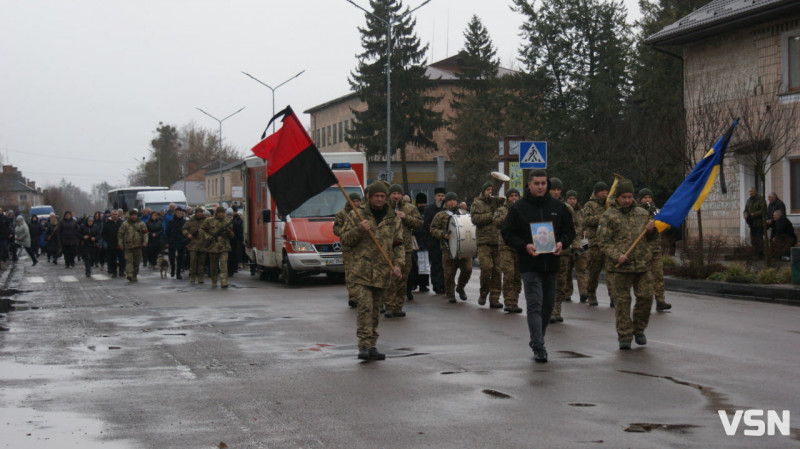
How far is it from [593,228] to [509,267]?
2439 mm

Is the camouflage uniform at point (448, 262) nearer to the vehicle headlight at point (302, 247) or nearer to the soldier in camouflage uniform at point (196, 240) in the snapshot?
the vehicle headlight at point (302, 247)

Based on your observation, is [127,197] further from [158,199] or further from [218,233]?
[218,233]

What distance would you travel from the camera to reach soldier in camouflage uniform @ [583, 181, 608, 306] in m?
15.1

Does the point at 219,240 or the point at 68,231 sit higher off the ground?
the point at 68,231

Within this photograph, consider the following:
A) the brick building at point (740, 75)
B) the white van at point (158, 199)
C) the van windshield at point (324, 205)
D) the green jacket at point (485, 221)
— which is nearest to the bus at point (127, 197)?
the white van at point (158, 199)

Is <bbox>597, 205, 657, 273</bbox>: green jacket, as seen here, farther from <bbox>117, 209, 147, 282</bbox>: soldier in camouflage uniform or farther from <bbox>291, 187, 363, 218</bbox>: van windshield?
<bbox>117, 209, 147, 282</bbox>: soldier in camouflage uniform

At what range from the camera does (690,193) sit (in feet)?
37.2

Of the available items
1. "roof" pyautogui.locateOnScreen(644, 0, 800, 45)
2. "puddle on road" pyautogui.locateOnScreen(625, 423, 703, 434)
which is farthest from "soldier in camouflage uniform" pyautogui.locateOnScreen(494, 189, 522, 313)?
"roof" pyautogui.locateOnScreen(644, 0, 800, 45)

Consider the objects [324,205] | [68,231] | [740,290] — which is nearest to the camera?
[740,290]

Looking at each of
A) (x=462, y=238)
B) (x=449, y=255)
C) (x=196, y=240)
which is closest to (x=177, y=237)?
(x=196, y=240)

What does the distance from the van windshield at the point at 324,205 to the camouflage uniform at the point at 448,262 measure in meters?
4.95

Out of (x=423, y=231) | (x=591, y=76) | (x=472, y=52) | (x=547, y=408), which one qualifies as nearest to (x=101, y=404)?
(x=547, y=408)

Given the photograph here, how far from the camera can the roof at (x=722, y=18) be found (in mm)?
26000
